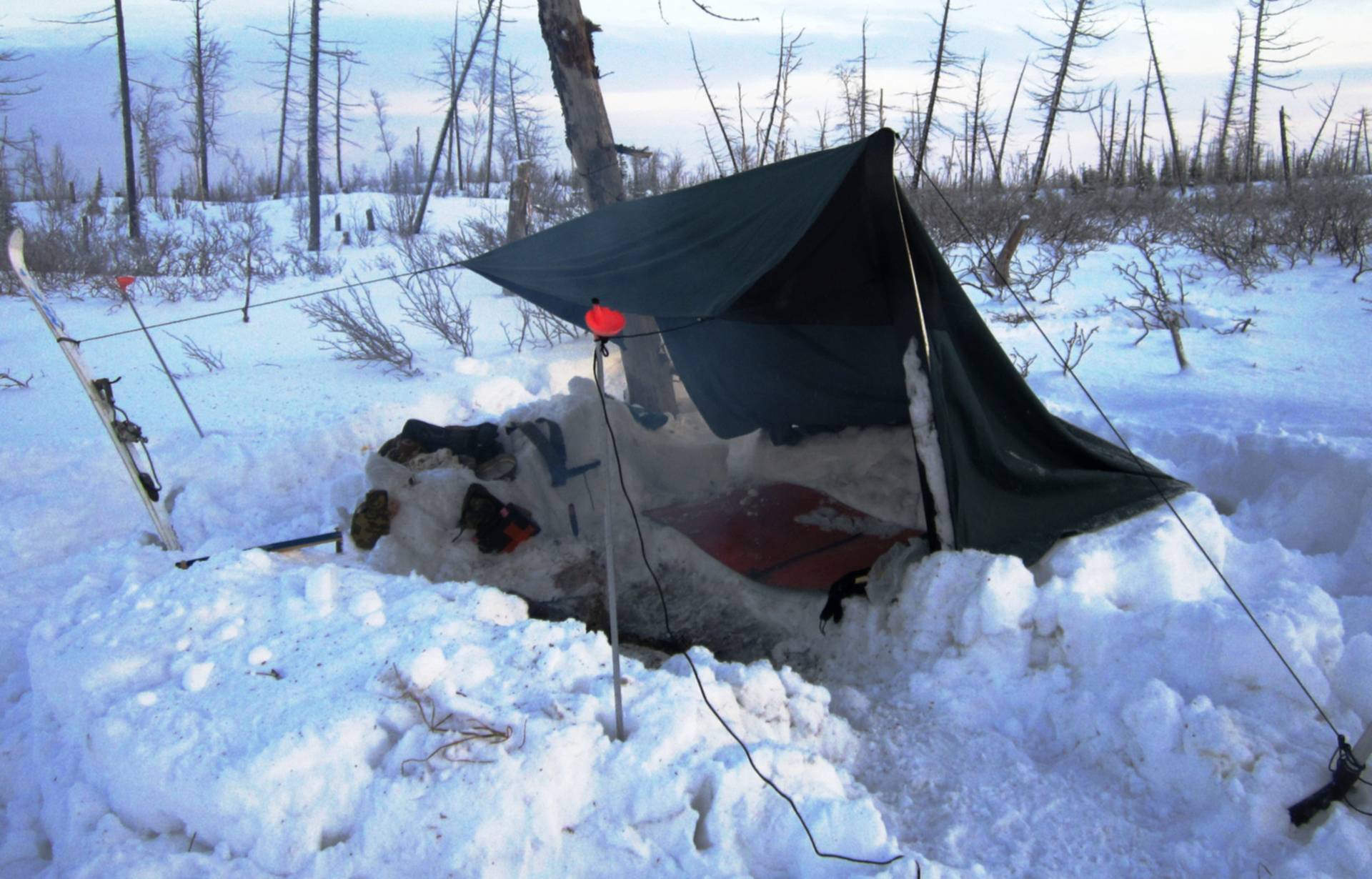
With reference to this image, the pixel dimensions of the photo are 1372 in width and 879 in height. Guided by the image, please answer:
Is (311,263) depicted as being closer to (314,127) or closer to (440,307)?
(314,127)

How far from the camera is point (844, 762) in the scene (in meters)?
2.64

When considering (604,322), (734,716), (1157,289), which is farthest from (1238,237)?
(604,322)

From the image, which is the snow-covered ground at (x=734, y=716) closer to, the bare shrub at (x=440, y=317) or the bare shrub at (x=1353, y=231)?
the bare shrub at (x=440, y=317)

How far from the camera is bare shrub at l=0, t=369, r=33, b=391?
7.26m

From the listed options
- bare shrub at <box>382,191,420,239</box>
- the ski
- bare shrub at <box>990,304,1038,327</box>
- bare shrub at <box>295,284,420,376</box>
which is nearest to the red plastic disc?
the ski

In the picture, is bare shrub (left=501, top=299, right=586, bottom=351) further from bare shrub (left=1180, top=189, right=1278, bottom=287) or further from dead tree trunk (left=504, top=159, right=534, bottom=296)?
bare shrub (left=1180, top=189, right=1278, bottom=287)

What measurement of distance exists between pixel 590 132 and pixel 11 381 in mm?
6155

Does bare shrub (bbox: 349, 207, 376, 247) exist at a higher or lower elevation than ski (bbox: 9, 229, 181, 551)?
lower

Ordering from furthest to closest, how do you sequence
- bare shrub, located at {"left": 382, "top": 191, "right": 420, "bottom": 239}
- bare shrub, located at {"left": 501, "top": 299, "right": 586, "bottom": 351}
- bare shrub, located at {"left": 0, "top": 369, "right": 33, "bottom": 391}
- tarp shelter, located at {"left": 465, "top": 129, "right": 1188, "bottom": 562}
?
bare shrub, located at {"left": 382, "top": 191, "right": 420, "bottom": 239} → bare shrub, located at {"left": 501, "top": 299, "right": 586, "bottom": 351} → bare shrub, located at {"left": 0, "top": 369, "right": 33, "bottom": 391} → tarp shelter, located at {"left": 465, "top": 129, "right": 1188, "bottom": 562}

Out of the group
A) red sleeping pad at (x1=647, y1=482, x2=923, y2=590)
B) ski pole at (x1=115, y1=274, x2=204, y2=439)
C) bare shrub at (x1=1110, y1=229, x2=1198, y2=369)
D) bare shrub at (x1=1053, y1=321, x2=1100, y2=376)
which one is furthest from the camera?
bare shrub at (x1=1110, y1=229, x2=1198, y2=369)

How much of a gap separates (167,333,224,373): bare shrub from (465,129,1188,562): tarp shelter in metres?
5.38

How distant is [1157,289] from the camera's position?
8508mm

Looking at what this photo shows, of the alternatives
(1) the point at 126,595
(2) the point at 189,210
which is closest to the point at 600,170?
(1) the point at 126,595

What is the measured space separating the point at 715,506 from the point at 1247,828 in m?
3.49
